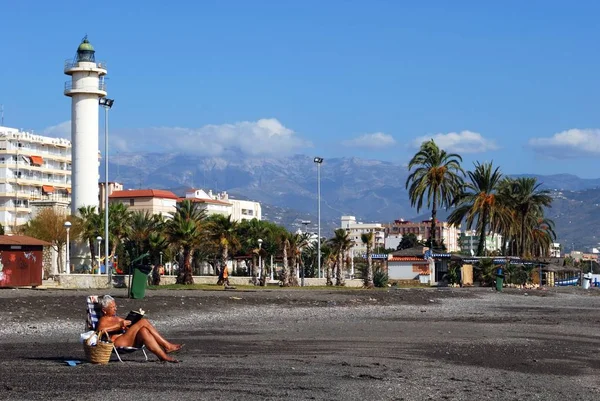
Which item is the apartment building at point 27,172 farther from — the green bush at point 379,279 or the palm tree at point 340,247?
the green bush at point 379,279

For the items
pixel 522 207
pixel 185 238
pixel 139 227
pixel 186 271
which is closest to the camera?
pixel 185 238

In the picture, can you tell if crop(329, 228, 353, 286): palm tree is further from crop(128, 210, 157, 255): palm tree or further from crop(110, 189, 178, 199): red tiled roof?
crop(110, 189, 178, 199): red tiled roof

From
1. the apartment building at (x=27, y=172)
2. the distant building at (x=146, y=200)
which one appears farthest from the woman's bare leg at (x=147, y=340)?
the distant building at (x=146, y=200)

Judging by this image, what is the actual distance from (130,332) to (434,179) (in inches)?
2255

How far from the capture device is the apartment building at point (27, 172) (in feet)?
419

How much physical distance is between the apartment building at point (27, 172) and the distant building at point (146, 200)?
13.9m

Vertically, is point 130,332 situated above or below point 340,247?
below

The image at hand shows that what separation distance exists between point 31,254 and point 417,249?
37767 millimetres

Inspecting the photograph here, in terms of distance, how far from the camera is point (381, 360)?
16250 millimetres

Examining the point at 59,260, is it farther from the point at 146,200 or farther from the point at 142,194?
the point at 142,194

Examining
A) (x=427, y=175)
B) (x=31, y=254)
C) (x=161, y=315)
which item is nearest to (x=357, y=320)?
(x=161, y=315)

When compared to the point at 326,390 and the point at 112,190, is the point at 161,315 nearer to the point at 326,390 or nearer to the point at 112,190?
the point at 326,390

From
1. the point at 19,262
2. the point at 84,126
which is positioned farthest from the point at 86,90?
the point at 19,262

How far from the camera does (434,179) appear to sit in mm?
70562
